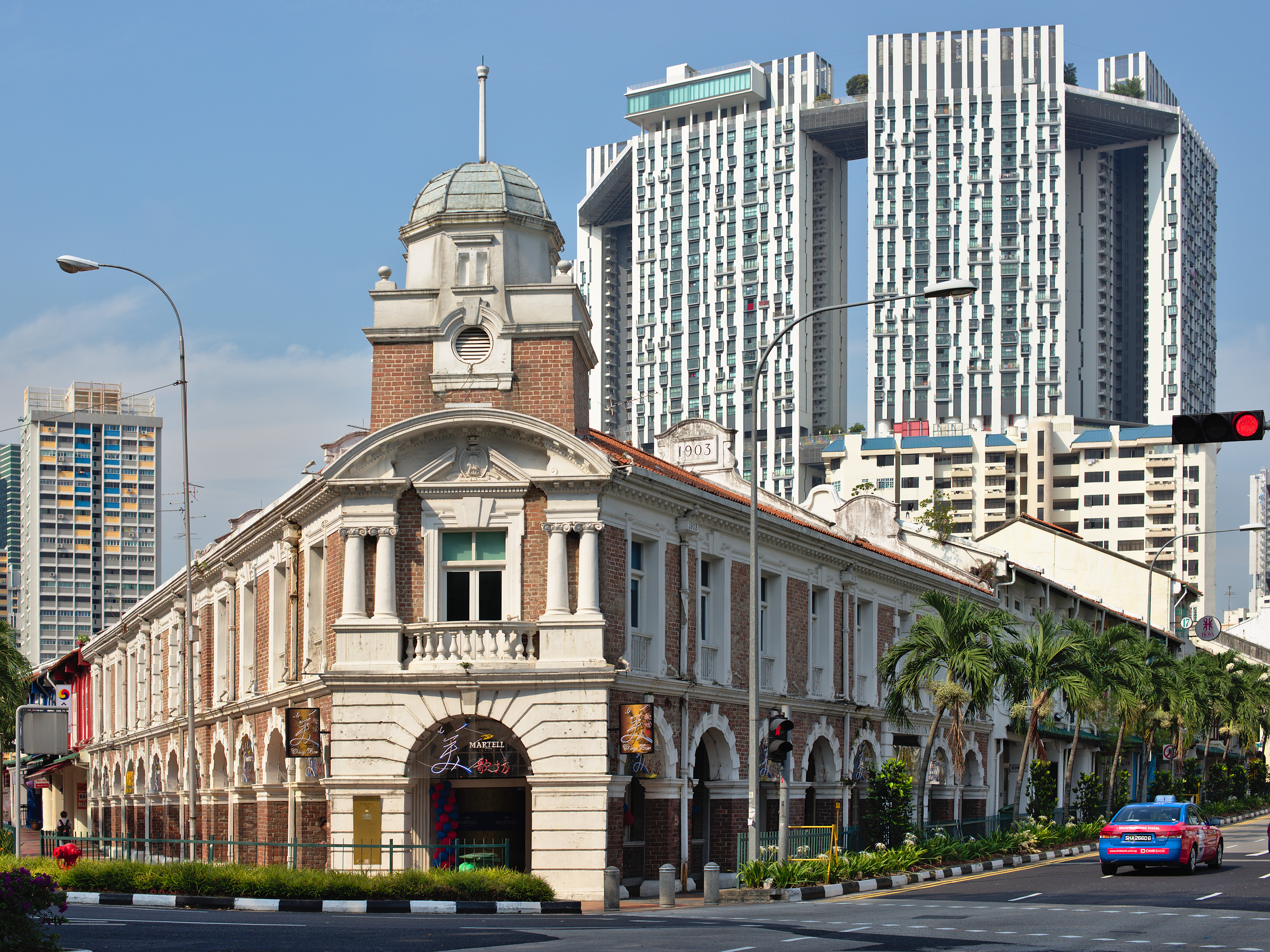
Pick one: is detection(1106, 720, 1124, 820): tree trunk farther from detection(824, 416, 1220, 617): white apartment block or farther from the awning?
detection(824, 416, 1220, 617): white apartment block

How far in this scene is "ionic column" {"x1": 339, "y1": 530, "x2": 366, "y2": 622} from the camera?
28.3 meters

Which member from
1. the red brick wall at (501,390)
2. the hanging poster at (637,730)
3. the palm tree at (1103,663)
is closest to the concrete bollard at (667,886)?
the hanging poster at (637,730)

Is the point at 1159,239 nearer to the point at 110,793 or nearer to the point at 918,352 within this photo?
the point at 918,352

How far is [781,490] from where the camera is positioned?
166 metres

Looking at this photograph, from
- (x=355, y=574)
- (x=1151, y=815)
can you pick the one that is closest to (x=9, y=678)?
(x=355, y=574)

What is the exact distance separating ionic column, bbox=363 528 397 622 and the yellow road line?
952 cm

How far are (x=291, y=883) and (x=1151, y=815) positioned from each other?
58.4ft

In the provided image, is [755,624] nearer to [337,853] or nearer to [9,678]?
[337,853]

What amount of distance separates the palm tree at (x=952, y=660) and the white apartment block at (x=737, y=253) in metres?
130

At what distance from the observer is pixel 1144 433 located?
150250 mm

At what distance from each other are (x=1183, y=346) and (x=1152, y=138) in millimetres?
23499

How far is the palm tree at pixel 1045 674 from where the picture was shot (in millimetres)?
38250

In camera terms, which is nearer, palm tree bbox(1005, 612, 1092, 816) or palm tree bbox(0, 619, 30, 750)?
palm tree bbox(1005, 612, 1092, 816)

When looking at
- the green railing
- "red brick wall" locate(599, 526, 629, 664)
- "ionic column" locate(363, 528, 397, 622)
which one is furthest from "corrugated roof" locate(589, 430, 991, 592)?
the green railing
